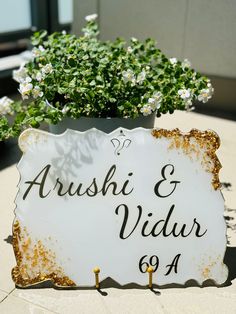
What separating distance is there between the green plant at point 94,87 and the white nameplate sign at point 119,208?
20 cm

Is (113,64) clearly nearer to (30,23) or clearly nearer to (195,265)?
(195,265)

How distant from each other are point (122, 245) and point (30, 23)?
4.23 meters

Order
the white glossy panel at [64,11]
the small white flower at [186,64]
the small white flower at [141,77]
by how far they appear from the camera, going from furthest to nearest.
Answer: the white glossy panel at [64,11] → the small white flower at [186,64] → the small white flower at [141,77]

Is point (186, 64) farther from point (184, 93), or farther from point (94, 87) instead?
point (94, 87)

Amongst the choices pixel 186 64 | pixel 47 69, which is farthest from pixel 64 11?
pixel 47 69

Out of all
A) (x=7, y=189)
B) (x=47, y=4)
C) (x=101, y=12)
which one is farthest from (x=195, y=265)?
(x=47, y=4)

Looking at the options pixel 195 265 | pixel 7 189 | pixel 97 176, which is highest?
pixel 97 176

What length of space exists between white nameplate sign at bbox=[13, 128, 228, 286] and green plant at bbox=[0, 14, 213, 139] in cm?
20

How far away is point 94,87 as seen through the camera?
4.99 ft

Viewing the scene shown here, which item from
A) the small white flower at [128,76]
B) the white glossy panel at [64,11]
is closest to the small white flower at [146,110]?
the small white flower at [128,76]

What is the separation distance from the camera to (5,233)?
173 cm

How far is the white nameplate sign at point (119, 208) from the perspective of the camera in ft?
4.38

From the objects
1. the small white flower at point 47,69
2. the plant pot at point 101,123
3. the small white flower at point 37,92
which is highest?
the small white flower at point 47,69

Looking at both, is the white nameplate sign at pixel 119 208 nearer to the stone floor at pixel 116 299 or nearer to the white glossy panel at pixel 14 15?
the stone floor at pixel 116 299
